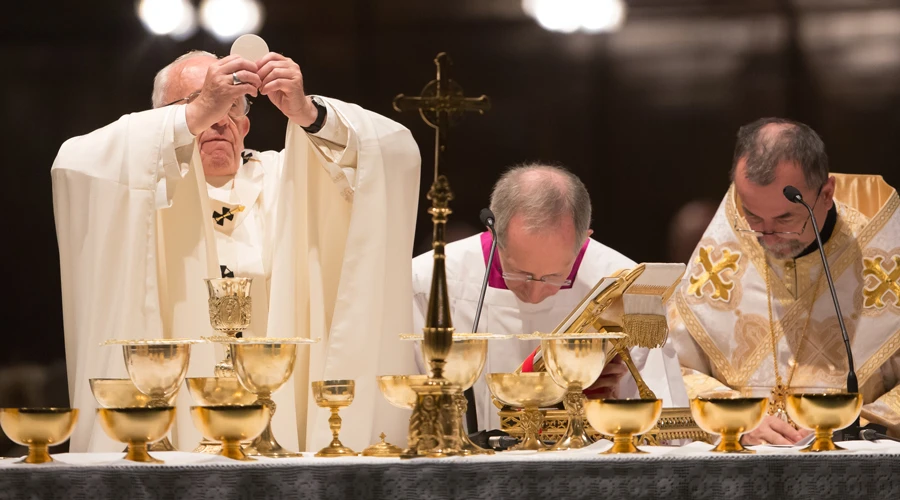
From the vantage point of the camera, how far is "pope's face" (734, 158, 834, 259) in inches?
170

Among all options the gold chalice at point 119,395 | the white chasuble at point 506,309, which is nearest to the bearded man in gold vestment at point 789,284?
the white chasuble at point 506,309

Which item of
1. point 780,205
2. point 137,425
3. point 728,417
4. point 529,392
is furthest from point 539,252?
point 137,425

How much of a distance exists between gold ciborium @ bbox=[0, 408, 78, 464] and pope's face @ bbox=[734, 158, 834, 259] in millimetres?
2689

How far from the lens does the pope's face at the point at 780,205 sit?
14.2 ft

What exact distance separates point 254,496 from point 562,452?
25.5 inches

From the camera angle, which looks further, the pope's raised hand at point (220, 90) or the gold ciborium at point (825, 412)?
the pope's raised hand at point (220, 90)

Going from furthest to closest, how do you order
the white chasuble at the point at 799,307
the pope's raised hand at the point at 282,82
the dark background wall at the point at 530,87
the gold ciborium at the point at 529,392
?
the dark background wall at the point at 530,87 < the white chasuble at the point at 799,307 < the pope's raised hand at the point at 282,82 < the gold ciborium at the point at 529,392

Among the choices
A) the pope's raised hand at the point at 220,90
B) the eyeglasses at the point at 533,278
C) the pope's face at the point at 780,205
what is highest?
the pope's raised hand at the point at 220,90

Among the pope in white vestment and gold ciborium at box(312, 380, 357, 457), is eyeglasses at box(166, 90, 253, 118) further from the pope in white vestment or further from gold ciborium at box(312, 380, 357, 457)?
gold ciborium at box(312, 380, 357, 457)

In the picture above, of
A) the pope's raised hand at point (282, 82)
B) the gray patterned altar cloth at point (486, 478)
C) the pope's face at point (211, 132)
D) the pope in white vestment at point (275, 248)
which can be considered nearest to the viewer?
the gray patterned altar cloth at point (486, 478)

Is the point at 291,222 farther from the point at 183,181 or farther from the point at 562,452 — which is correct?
the point at 562,452

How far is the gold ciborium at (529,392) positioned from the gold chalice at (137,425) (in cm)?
72

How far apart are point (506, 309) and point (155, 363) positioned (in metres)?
2.08

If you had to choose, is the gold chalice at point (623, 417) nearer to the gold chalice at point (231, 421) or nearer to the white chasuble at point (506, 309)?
the gold chalice at point (231, 421)
